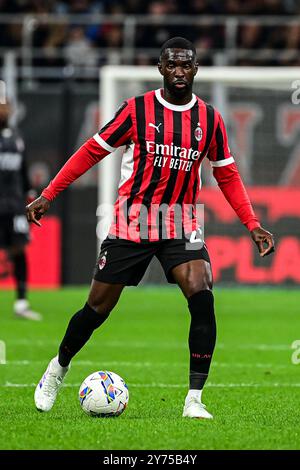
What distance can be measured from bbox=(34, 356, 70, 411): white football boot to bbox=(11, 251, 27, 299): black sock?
20.7 feet

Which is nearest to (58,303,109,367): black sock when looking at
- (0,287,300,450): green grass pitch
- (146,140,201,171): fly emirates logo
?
(0,287,300,450): green grass pitch

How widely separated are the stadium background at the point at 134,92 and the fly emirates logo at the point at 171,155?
982 centimetres

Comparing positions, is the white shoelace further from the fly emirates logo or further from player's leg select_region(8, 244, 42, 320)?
player's leg select_region(8, 244, 42, 320)

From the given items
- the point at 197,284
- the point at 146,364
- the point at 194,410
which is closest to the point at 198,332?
the point at 197,284

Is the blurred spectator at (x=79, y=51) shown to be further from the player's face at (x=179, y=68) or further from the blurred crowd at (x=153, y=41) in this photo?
the player's face at (x=179, y=68)

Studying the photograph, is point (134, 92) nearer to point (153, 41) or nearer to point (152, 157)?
point (153, 41)

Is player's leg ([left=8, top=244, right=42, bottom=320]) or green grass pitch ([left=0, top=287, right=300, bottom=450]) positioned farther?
player's leg ([left=8, top=244, right=42, bottom=320])

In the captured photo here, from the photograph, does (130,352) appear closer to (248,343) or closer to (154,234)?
(248,343)

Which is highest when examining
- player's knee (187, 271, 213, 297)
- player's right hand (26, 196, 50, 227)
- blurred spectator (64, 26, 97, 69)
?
blurred spectator (64, 26, 97, 69)

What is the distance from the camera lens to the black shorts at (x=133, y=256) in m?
6.78

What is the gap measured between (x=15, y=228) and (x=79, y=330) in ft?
22.0

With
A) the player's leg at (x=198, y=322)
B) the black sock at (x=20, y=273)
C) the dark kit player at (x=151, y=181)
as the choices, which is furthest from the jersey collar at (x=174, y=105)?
the black sock at (x=20, y=273)

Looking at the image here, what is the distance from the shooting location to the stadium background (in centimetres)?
1720

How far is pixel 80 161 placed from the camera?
6.89 m
